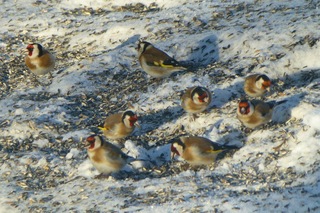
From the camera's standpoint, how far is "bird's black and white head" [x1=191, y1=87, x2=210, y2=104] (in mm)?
7930

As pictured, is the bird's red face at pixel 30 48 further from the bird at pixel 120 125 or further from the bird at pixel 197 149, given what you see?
the bird at pixel 197 149

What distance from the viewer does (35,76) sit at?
979cm

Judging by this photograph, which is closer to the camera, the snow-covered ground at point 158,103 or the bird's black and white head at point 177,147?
the snow-covered ground at point 158,103

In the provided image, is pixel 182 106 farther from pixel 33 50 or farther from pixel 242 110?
pixel 33 50

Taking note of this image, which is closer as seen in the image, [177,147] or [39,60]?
[177,147]

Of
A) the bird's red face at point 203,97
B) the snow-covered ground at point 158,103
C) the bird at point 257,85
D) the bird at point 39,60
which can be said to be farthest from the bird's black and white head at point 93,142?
the bird at point 39,60

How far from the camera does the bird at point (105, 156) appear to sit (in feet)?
23.5

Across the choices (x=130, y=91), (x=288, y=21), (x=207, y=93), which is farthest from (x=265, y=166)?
(x=288, y=21)

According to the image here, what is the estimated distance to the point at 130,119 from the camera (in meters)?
7.88

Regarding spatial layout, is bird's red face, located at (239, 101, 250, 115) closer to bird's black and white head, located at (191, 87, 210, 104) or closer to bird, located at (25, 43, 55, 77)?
bird's black and white head, located at (191, 87, 210, 104)

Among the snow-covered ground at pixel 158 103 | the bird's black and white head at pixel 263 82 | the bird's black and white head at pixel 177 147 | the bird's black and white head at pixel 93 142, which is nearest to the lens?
the snow-covered ground at pixel 158 103

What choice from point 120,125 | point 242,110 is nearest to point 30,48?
point 120,125

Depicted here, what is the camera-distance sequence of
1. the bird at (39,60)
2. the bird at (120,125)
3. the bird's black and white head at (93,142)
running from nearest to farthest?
the bird's black and white head at (93,142) < the bird at (120,125) < the bird at (39,60)

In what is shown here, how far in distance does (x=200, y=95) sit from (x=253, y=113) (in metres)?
0.80
